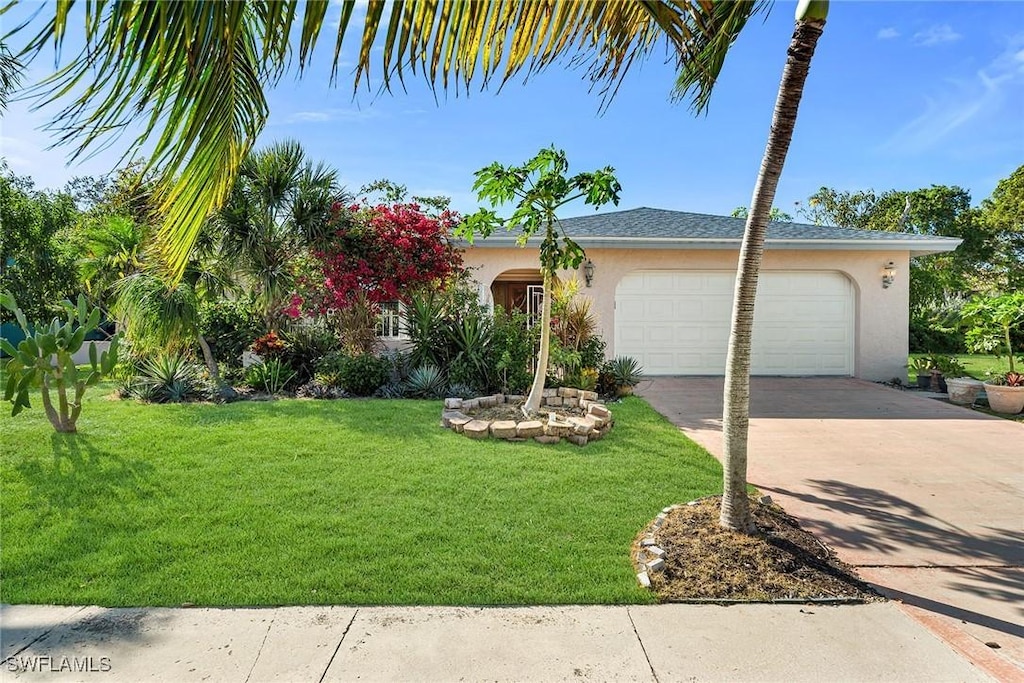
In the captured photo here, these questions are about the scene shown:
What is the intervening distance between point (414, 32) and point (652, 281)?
10.6 m

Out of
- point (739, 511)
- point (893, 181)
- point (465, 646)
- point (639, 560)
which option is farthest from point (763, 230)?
point (893, 181)

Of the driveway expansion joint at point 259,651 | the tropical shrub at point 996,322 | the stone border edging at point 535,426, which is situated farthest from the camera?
the tropical shrub at point 996,322

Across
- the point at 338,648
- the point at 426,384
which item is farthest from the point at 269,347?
the point at 338,648

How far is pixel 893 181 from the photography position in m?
26.1

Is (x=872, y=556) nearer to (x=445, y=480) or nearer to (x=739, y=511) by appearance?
(x=739, y=511)

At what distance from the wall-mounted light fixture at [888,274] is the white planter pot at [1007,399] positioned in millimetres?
3770

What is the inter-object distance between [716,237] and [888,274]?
3.95 metres

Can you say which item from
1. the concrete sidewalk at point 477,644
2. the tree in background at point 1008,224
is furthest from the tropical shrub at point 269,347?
the tree in background at point 1008,224

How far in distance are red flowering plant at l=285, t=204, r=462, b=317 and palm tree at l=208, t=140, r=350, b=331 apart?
446 mm

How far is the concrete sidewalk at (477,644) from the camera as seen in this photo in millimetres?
2445

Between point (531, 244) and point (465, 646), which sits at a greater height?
point (531, 244)

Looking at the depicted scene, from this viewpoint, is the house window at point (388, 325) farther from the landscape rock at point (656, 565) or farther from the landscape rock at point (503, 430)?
the landscape rock at point (656, 565)

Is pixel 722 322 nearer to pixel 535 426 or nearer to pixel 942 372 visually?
pixel 942 372

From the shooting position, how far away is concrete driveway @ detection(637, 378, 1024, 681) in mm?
3088
